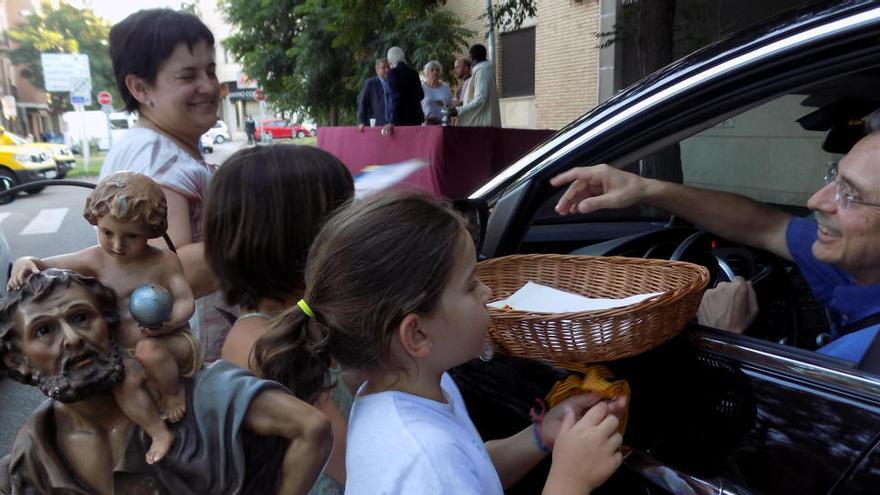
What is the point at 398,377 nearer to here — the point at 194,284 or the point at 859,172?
the point at 194,284

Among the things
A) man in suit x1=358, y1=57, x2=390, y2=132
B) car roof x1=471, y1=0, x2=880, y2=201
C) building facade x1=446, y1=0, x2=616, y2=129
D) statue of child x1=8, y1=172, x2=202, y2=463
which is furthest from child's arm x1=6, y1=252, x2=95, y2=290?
building facade x1=446, y1=0, x2=616, y2=129

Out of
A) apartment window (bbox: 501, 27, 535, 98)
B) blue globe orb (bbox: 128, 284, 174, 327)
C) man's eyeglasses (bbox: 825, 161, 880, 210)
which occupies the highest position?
apartment window (bbox: 501, 27, 535, 98)

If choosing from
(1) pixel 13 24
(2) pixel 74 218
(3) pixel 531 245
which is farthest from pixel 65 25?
(3) pixel 531 245

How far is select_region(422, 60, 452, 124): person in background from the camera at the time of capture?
1008cm

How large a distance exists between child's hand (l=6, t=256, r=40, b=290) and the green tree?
3315cm

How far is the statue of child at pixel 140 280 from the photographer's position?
709mm

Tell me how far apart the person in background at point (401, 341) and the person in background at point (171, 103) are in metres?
0.47

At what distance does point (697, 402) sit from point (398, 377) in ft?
1.94

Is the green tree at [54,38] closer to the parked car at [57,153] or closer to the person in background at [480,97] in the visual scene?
the parked car at [57,153]

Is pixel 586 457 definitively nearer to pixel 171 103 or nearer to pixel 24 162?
pixel 171 103

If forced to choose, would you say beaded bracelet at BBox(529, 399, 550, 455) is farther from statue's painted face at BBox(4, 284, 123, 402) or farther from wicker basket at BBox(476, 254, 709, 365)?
statue's painted face at BBox(4, 284, 123, 402)

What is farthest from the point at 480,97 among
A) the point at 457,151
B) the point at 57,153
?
the point at 57,153

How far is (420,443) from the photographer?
40.2 inches

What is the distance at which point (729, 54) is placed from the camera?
1308 millimetres
